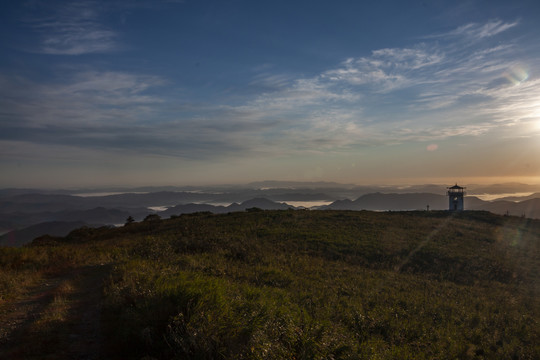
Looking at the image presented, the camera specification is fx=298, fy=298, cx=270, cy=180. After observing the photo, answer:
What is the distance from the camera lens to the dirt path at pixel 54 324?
5.21 meters

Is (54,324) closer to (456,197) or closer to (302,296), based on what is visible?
(302,296)

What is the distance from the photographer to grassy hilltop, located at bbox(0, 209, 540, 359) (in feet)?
17.2

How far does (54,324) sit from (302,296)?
23.3ft

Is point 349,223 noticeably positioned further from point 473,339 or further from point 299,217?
point 473,339

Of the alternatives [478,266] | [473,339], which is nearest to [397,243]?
[478,266]

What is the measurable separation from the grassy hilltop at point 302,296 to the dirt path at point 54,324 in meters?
0.05

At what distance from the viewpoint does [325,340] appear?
549 centimetres

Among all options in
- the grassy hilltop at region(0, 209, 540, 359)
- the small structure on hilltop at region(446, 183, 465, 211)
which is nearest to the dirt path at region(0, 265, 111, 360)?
the grassy hilltop at region(0, 209, 540, 359)

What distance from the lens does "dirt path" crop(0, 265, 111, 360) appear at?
5.21m

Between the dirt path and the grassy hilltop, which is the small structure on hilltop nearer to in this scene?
the grassy hilltop

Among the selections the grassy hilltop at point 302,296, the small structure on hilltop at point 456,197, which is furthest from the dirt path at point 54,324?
the small structure on hilltop at point 456,197

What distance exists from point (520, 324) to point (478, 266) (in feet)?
33.6

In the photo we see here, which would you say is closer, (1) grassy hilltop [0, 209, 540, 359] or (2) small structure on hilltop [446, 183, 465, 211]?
(1) grassy hilltop [0, 209, 540, 359]

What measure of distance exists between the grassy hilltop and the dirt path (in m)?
0.05
